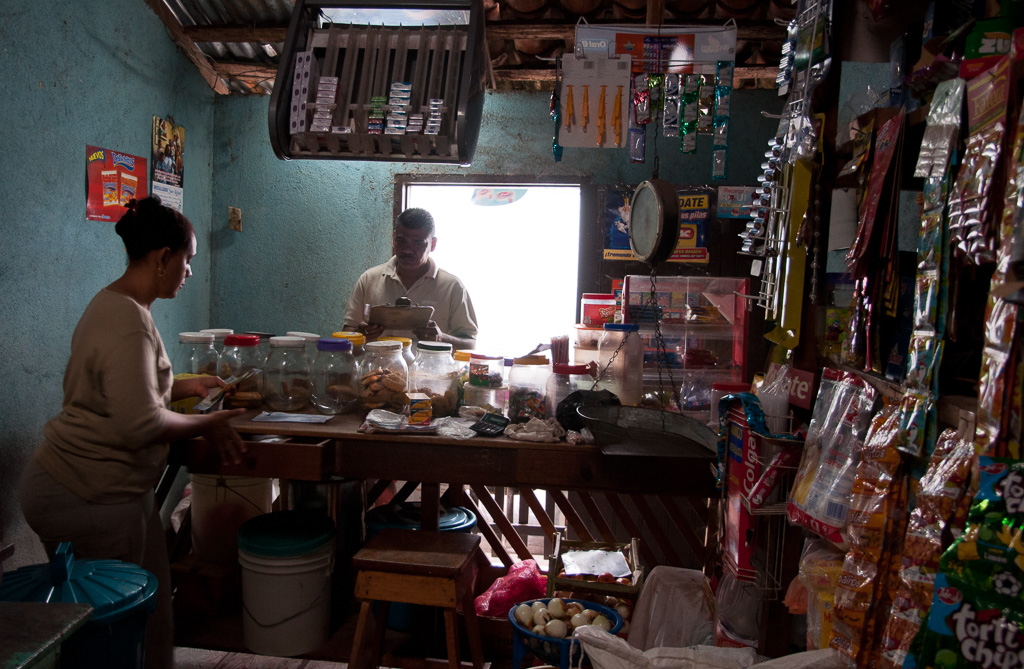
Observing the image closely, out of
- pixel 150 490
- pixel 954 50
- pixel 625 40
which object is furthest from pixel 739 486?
pixel 625 40

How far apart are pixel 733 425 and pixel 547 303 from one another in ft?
14.1

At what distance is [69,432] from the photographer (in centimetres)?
209

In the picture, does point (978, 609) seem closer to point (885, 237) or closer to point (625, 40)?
point (885, 237)

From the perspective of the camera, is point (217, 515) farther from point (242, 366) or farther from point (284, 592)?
point (242, 366)

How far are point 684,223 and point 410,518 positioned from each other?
102 inches

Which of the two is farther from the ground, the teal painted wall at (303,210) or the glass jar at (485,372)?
the teal painted wall at (303,210)

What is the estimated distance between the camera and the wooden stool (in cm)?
228

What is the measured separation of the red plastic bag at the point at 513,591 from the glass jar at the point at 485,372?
0.83 m

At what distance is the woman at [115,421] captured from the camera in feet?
6.68

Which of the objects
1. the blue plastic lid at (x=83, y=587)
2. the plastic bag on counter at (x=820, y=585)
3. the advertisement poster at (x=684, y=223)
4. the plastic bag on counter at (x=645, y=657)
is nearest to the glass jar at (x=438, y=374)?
the blue plastic lid at (x=83, y=587)

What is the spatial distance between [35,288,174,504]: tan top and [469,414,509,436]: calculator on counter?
101 centimetres

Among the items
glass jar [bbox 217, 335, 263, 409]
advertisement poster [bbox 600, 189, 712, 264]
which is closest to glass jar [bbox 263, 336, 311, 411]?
glass jar [bbox 217, 335, 263, 409]

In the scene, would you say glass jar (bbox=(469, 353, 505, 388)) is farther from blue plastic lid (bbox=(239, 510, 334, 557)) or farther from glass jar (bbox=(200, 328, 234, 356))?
glass jar (bbox=(200, 328, 234, 356))

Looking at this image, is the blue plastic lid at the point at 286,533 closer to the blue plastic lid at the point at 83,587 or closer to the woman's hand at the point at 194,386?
the woman's hand at the point at 194,386
